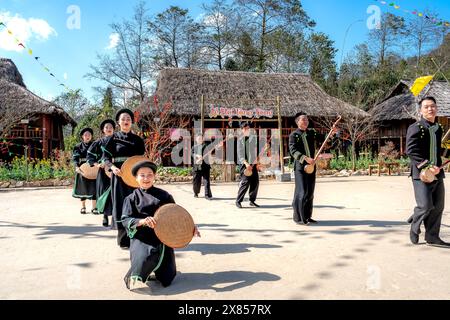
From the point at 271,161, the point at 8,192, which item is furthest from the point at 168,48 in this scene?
the point at 8,192

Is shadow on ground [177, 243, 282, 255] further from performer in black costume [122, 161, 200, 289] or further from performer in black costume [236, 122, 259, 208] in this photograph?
performer in black costume [236, 122, 259, 208]

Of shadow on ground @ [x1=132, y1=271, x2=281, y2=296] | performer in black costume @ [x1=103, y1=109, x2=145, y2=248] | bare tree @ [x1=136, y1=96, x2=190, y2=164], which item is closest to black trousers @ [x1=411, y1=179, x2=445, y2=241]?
shadow on ground @ [x1=132, y1=271, x2=281, y2=296]

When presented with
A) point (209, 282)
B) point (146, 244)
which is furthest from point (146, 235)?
point (209, 282)

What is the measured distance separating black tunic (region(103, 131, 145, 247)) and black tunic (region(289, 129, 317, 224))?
2.64 m

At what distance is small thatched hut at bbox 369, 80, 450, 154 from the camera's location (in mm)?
24359

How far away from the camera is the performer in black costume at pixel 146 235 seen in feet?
11.4

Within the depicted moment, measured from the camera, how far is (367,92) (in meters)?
31.8

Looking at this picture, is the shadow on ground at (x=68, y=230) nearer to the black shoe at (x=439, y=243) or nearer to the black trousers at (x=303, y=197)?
the black trousers at (x=303, y=197)

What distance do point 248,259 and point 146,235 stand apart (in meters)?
1.31

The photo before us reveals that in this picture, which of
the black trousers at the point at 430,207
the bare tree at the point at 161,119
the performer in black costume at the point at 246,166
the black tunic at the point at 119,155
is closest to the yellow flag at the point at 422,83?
the performer in black costume at the point at 246,166

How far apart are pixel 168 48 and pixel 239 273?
31.4 meters

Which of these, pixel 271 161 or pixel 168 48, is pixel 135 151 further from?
pixel 168 48

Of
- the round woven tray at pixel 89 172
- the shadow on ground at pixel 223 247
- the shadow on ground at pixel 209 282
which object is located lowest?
the shadow on ground at pixel 209 282

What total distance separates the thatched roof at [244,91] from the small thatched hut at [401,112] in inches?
173
